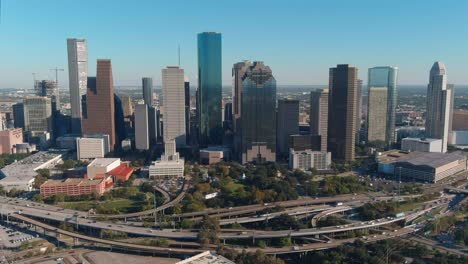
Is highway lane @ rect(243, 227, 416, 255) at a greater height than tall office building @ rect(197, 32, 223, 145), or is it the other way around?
tall office building @ rect(197, 32, 223, 145)

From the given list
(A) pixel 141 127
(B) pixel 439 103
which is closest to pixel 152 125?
(A) pixel 141 127

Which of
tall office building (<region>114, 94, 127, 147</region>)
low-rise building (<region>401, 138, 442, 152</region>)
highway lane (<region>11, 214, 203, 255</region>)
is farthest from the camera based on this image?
tall office building (<region>114, 94, 127, 147</region>)

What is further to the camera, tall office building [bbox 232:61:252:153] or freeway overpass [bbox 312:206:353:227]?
tall office building [bbox 232:61:252:153]

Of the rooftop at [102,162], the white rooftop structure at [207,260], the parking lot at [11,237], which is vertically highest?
the white rooftop structure at [207,260]

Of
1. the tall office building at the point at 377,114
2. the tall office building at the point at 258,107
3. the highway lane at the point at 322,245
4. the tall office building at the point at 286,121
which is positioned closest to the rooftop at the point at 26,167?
the tall office building at the point at 258,107

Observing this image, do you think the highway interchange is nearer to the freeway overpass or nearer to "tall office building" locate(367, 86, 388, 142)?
the freeway overpass

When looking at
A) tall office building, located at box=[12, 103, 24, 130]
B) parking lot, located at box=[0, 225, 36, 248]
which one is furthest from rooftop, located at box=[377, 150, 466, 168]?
tall office building, located at box=[12, 103, 24, 130]

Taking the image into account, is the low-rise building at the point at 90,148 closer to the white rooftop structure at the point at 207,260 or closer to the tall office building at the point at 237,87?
the tall office building at the point at 237,87

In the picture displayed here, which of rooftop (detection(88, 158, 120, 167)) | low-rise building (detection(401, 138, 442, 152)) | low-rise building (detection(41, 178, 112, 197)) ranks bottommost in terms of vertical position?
low-rise building (detection(41, 178, 112, 197))
